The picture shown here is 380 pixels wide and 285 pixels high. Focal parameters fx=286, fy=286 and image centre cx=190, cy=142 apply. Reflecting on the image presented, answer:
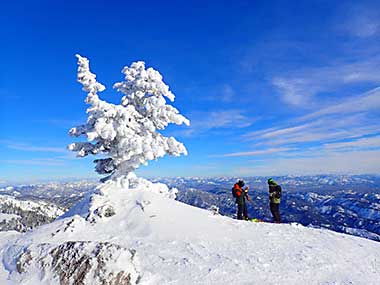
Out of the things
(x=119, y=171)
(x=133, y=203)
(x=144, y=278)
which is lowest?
(x=144, y=278)

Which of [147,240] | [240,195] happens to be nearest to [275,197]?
[240,195]

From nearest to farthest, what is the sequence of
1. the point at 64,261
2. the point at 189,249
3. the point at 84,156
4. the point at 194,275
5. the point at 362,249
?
1. the point at 194,275
2. the point at 64,261
3. the point at 189,249
4. the point at 362,249
5. the point at 84,156

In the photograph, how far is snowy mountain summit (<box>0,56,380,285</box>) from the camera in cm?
1066

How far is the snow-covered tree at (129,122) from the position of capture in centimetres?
1944

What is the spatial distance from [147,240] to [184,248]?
1944 millimetres

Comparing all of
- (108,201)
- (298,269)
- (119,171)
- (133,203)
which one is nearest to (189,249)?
(298,269)

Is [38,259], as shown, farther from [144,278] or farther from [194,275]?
[194,275]

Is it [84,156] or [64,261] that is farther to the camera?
[84,156]

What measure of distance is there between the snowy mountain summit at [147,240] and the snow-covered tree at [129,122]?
0.25ft

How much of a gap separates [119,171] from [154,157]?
10.2 ft

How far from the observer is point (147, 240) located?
1333cm

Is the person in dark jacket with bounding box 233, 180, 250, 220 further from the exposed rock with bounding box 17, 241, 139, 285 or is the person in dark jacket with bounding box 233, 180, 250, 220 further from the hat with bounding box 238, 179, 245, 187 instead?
the exposed rock with bounding box 17, 241, 139, 285

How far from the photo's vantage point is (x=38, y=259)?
485 inches

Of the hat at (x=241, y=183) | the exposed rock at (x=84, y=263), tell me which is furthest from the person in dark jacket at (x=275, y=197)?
the exposed rock at (x=84, y=263)
